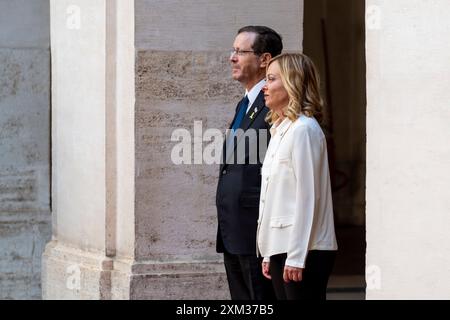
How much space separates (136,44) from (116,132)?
69cm

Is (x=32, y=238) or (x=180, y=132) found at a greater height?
(x=180, y=132)

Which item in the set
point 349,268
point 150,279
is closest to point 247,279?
point 150,279

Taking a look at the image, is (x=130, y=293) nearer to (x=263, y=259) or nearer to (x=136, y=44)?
(x=136, y=44)

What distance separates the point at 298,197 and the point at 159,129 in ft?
9.10

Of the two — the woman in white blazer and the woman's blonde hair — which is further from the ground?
the woman's blonde hair

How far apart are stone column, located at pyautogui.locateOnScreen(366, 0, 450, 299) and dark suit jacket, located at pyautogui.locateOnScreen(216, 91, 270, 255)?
3.01 feet

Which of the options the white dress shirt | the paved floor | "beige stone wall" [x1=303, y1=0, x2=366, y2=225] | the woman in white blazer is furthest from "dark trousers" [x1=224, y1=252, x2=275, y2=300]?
"beige stone wall" [x1=303, y1=0, x2=366, y2=225]

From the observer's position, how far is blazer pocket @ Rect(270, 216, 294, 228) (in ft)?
17.8

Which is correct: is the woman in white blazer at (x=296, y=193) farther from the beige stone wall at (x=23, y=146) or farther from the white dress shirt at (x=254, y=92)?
the beige stone wall at (x=23, y=146)

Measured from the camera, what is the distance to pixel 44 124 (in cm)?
1007

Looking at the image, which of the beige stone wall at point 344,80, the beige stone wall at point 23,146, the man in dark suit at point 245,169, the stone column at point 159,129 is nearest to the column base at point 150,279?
the stone column at point 159,129

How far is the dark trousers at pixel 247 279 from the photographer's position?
599 cm

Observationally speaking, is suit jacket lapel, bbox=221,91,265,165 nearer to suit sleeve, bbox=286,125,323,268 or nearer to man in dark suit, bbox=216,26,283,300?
man in dark suit, bbox=216,26,283,300
